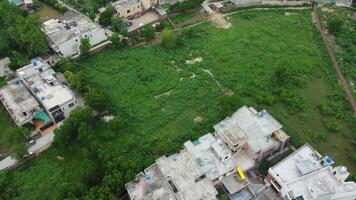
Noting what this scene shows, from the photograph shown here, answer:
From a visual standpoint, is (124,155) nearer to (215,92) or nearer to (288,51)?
(215,92)

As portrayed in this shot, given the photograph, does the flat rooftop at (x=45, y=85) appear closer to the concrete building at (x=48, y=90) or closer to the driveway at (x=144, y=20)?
the concrete building at (x=48, y=90)

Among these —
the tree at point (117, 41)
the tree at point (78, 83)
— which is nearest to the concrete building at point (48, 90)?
the tree at point (78, 83)

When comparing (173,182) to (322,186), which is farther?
(173,182)

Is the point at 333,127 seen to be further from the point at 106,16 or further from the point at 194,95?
the point at 106,16

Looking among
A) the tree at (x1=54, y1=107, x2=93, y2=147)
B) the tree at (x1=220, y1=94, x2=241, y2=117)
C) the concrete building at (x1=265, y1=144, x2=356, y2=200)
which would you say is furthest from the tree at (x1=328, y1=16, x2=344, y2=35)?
the tree at (x1=54, y1=107, x2=93, y2=147)

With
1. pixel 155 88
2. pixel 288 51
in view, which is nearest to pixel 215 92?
pixel 155 88

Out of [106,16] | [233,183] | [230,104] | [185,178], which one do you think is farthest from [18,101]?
[233,183]

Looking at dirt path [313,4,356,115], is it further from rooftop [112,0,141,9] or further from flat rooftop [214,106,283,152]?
rooftop [112,0,141,9]
